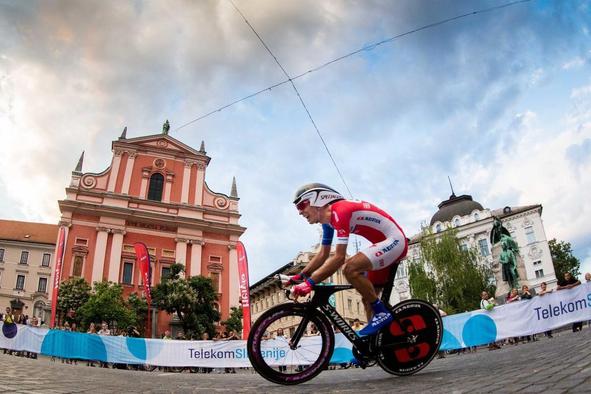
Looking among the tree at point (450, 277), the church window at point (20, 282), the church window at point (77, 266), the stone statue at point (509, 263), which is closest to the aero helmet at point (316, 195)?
the stone statue at point (509, 263)

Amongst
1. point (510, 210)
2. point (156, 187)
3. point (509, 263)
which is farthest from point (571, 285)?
point (510, 210)

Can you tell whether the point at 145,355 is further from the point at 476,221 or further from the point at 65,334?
the point at 476,221

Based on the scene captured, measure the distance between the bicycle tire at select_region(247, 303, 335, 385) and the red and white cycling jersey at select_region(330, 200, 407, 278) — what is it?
867 millimetres

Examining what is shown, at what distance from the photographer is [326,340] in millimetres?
4625

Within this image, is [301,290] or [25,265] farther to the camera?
[25,265]

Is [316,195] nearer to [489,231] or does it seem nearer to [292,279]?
[292,279]

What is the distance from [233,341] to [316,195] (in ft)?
39.1

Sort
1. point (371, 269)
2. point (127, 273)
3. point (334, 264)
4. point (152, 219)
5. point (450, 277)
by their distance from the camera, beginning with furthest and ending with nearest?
point (152, 219) < point (450, 277) < point (127, 273) < point (371, 269) < point (334, 264)

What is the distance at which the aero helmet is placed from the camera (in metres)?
4.83

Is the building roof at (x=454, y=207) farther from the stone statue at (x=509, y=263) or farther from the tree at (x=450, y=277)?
the stone statue at (x=509, y=263)

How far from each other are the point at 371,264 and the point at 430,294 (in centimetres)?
3975

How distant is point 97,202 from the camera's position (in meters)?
42.4

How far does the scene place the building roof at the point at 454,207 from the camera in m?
70.0

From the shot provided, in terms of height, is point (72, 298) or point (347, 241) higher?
point (72, 298)
